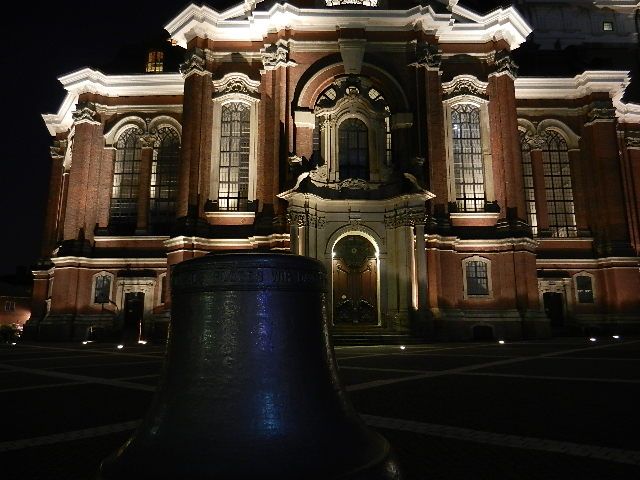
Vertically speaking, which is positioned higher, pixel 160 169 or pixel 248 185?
pixel 160 169

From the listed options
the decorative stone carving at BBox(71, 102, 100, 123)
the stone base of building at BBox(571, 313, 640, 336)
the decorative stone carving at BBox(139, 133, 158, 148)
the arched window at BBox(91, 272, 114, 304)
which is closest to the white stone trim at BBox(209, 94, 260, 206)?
the decorative stone carving at BBox(139, 133, 158, 148)

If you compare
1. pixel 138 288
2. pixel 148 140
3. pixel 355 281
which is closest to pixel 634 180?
pixel 355 281

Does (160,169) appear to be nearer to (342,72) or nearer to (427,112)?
(342,72)

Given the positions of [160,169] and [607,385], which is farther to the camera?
[160,169]

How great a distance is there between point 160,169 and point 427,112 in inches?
580

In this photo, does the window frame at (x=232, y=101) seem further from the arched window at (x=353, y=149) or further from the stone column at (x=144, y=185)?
the stone column at (x=144, y=185)

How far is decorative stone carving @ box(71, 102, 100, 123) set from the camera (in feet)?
85.7

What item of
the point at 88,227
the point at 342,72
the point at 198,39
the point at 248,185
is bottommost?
the point at 88,227

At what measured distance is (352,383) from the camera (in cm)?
748

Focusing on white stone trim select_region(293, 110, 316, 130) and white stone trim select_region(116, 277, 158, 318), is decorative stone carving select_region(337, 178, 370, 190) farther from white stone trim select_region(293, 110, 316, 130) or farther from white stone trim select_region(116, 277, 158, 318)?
white stone trim select_region(116, 277, 158, 318)

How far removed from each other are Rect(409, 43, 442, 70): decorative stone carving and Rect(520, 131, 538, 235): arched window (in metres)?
7.56

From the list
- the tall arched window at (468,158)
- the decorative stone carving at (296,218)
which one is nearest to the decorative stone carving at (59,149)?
the decorative stone carving at (296,218)

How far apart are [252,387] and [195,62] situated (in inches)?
967

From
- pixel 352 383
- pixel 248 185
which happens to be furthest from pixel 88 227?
pixel 352 383
